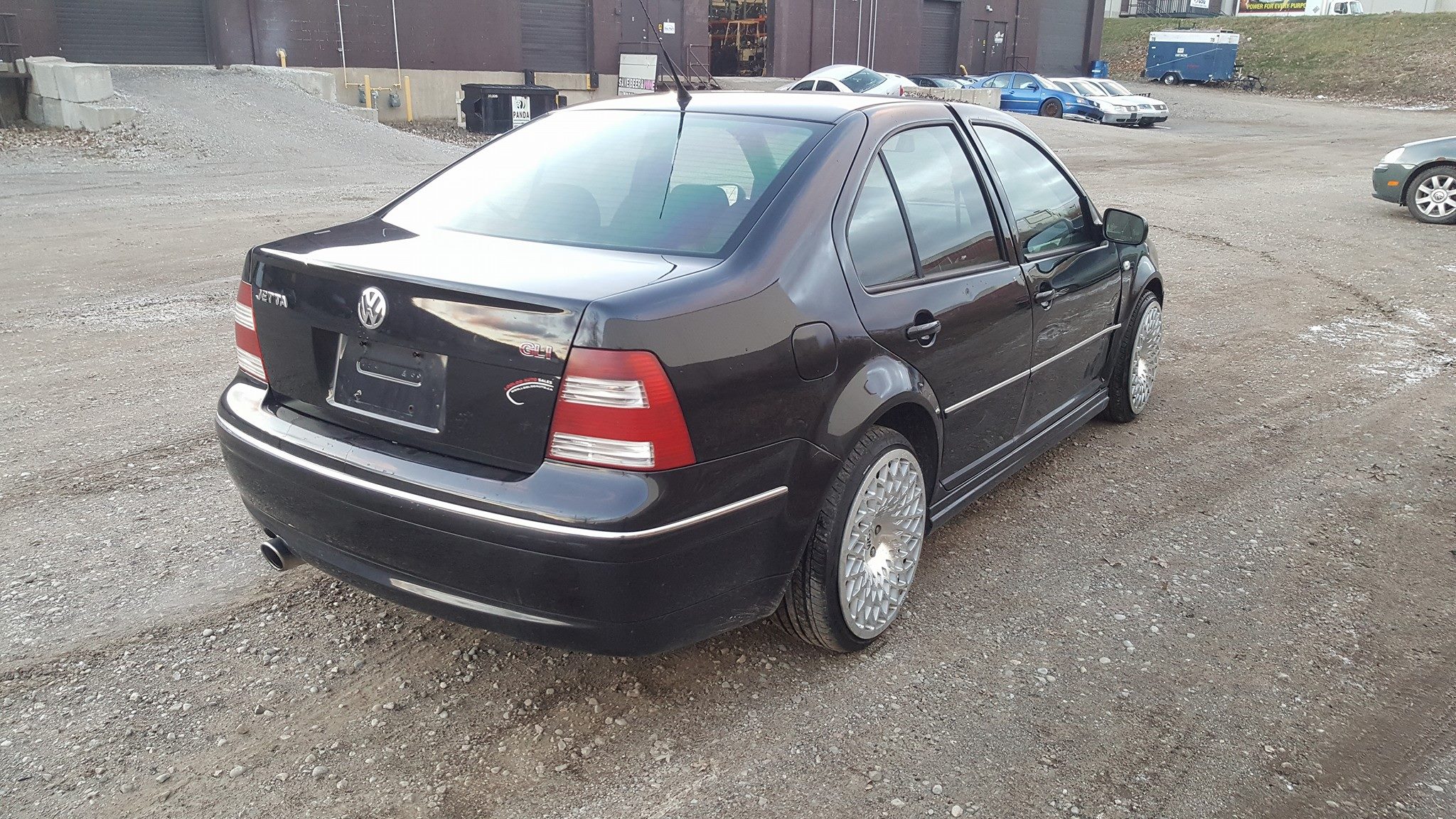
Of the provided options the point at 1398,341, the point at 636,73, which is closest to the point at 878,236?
the point at 1398,341

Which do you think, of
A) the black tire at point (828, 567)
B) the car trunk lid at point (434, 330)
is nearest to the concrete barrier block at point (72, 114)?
the car trunk lid at point (434, 330)

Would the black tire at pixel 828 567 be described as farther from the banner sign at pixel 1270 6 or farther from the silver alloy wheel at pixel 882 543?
the banner sign at pixel 1270 6

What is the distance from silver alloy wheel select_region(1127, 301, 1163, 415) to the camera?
538 cm

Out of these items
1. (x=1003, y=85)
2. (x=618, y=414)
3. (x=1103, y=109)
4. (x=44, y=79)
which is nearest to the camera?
(x=618, y=414)

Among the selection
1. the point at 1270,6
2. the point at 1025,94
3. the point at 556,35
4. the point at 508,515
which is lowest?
the point at 508,515

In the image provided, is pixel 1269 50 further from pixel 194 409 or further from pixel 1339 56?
pixel 194 409

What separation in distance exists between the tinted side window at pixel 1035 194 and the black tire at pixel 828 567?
1399 millimetres

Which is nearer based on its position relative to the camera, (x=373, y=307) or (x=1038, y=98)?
(x=373, y=307)

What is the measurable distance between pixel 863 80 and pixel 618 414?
28.0m

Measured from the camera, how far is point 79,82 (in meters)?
17.0

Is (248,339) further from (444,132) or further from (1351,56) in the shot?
(1351,56)

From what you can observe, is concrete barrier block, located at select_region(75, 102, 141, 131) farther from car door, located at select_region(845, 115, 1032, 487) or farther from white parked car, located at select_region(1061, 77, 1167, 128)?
white parked car, located at select_region(1061, 77, 1167, 128)

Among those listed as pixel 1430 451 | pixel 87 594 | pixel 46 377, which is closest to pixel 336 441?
pixel 87 594

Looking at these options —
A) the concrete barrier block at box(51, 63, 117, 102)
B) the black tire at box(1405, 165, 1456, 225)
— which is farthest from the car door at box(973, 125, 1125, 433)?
the concrete barrier block at box(51, 63, 117, 102)
